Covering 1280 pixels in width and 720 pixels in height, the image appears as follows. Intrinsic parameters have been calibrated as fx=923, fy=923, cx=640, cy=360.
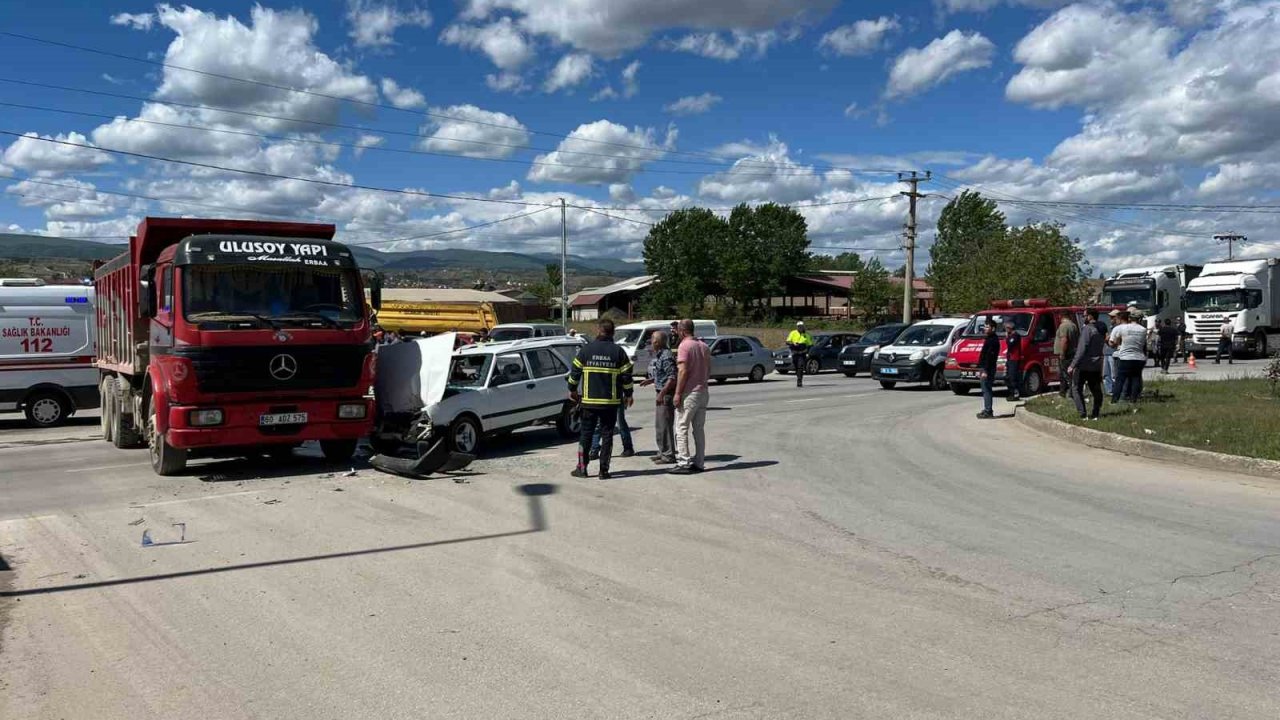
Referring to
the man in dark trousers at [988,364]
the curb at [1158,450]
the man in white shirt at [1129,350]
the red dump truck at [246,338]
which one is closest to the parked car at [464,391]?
the red dump truck at [246,338]

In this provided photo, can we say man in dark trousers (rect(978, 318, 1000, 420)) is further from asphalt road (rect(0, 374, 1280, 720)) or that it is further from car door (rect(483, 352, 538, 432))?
car door (rect(483, 352, 538, 432))

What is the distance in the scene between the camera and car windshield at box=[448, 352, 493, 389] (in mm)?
12953

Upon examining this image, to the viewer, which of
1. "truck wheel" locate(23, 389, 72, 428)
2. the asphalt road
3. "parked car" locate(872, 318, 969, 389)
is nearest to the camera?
the asphalt road

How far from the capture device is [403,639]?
526 centimetres

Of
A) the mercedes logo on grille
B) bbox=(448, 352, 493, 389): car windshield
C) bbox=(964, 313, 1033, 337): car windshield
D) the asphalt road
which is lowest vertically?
the asphalt road

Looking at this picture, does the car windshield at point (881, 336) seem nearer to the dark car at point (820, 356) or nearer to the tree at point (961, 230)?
the dark car at point (820, 356)

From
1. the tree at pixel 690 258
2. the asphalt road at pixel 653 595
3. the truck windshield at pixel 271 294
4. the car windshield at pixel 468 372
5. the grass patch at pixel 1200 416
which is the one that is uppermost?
the tree at pixel 690 258

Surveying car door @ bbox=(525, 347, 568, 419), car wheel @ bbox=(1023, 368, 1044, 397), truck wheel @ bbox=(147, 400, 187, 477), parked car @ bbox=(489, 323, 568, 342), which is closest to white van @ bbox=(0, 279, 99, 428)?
truck wheel @ bbox=(147, 400, 187, 477)

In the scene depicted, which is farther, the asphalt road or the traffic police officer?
the traffic police officer

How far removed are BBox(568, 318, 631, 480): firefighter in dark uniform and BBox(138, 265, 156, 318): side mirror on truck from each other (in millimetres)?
5153

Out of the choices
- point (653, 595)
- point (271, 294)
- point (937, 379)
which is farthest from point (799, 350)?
point (653, 595)

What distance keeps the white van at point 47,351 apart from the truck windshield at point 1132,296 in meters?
35.8

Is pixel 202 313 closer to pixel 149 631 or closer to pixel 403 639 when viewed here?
pixel 149 631

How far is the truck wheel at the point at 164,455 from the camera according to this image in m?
11.0
